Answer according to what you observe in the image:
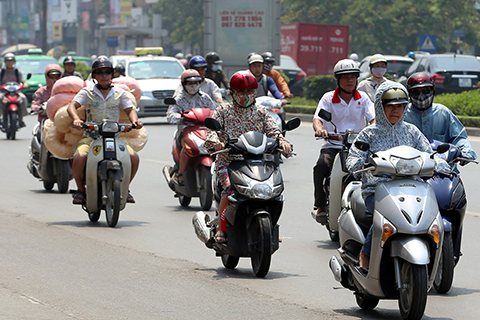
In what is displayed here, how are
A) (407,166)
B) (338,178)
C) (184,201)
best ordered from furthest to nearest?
1. (184,201)
2. (338,178)
3. (407,166)

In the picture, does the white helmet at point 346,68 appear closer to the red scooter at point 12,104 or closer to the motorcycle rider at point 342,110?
the motorcycle rider at point 342,110

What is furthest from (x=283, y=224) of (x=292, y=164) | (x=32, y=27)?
(x=32, y=27)

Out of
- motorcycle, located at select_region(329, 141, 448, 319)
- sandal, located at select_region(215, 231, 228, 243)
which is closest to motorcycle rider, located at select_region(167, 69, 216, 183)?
sandal, located at select_region(215, 231, 228, 243)

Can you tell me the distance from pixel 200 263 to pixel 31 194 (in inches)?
225

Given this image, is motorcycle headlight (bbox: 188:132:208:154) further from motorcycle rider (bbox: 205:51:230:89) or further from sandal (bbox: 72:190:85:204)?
motorcycle rider (bbox: 205:51:230:89)

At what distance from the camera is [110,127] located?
1048 centimetres

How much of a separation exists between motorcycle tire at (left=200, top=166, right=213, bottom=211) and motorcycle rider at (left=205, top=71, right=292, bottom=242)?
3.58 meters

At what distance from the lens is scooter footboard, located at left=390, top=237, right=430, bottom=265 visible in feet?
18.9

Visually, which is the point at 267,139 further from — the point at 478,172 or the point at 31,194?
the point at 478,172

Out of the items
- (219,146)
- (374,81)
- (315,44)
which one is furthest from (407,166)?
(315,44)

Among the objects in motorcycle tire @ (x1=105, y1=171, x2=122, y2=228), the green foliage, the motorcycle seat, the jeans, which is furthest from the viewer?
the green foliage

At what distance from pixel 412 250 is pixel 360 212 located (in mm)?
674

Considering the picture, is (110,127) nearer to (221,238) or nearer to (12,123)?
(221,238)

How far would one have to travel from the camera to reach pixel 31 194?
13.5 m
